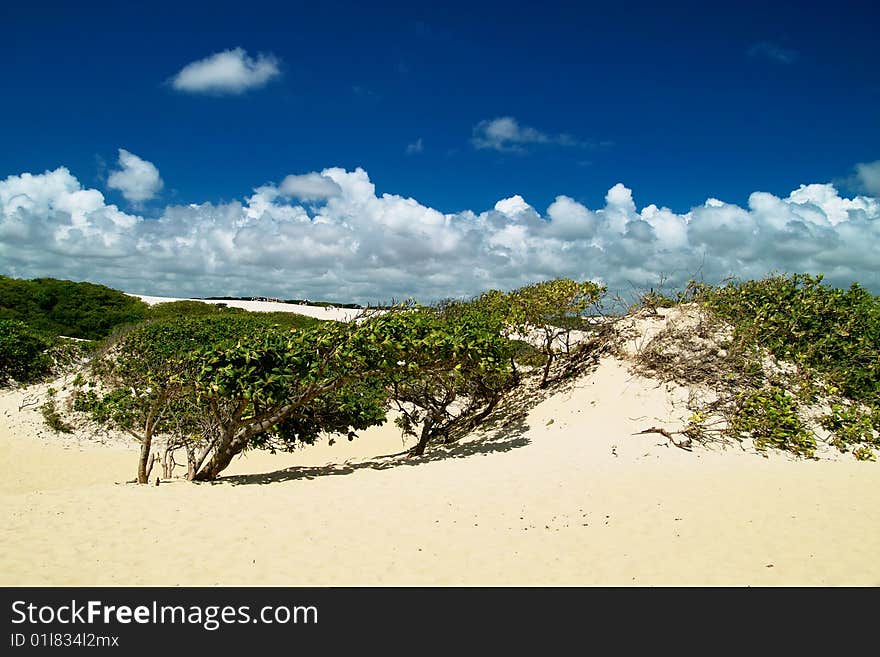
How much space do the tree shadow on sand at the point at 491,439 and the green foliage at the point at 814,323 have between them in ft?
12.6

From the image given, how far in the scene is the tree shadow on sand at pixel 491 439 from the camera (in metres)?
9.92

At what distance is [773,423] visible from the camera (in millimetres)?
10234

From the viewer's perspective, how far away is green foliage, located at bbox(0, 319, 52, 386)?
1847cm

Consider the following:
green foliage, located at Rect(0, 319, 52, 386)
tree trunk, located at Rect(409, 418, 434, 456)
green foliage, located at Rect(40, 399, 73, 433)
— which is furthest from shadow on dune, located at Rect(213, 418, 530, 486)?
green foliage, located at Rect(0, 319, 52, 386)

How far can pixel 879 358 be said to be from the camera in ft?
39.8

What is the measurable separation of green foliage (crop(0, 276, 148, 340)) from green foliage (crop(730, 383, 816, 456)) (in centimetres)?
3153

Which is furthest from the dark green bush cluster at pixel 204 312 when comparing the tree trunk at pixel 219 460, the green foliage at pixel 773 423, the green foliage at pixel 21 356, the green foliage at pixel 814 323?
the green foliage at pixel 773 423

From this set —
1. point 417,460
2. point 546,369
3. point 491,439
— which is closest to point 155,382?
point 417,460
